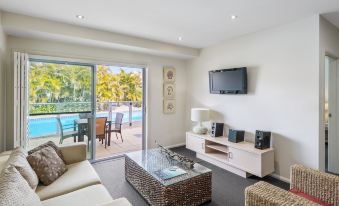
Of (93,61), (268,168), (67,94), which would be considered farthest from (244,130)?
(67,94)

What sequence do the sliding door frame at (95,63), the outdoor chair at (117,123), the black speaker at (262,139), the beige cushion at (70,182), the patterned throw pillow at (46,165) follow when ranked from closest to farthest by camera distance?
the beige cushion at (70,182), the patterned throw pillow at (46,165), the black speaker at (262,139), the sliding door frame at (95,63), the outdoor chair at (117,123)

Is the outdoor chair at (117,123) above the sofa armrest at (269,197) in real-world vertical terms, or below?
above

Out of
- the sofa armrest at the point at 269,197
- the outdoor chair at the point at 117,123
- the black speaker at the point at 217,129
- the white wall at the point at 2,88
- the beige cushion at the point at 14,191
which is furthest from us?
the outdoor chair at the point at 117,123

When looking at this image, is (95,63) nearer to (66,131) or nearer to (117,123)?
(66,131)

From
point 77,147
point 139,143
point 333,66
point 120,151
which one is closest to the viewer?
point 77,147

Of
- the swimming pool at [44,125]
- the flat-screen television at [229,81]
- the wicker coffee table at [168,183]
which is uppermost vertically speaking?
the flat-screen television at [229,81]

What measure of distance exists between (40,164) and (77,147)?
0.62 metres

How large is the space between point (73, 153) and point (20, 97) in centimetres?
121

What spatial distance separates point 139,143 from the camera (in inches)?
195

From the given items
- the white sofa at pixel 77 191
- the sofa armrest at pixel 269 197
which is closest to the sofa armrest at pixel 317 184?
the sofa armrest at pixel 269 197

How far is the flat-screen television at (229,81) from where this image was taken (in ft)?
11.4

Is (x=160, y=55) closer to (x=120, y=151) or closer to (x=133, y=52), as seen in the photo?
(x=133, y=52)

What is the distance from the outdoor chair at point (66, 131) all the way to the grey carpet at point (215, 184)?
75 cm

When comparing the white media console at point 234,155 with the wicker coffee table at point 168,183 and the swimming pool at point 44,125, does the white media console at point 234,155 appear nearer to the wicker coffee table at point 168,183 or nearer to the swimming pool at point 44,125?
the wicker coffee table at point 168,183
